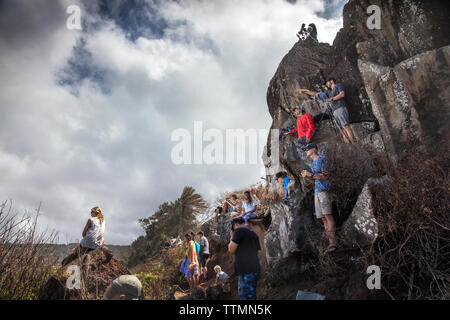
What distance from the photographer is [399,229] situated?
416cm

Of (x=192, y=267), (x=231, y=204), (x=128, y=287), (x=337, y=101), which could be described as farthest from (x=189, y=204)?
(x=128, y=287)

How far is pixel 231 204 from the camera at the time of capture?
10.9m

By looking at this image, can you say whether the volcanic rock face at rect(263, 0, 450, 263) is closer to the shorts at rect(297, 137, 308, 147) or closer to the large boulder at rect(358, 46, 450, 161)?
the large boulder at rect(358, 46, 450, 161)

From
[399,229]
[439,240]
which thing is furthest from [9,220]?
[439,240]

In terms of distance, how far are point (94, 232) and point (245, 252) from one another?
155 inches

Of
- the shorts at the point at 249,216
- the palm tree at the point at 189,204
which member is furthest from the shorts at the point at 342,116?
the palm tree at the point at 189,204

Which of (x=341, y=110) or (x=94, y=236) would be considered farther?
(x=341, y=110)

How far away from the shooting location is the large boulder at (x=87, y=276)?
442cm

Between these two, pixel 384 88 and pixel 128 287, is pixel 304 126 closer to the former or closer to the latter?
pixel 384 88

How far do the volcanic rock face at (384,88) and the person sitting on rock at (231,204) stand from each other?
246 cm

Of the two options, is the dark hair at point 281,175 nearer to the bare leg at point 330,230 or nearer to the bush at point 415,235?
the bare leg at point 330,230
